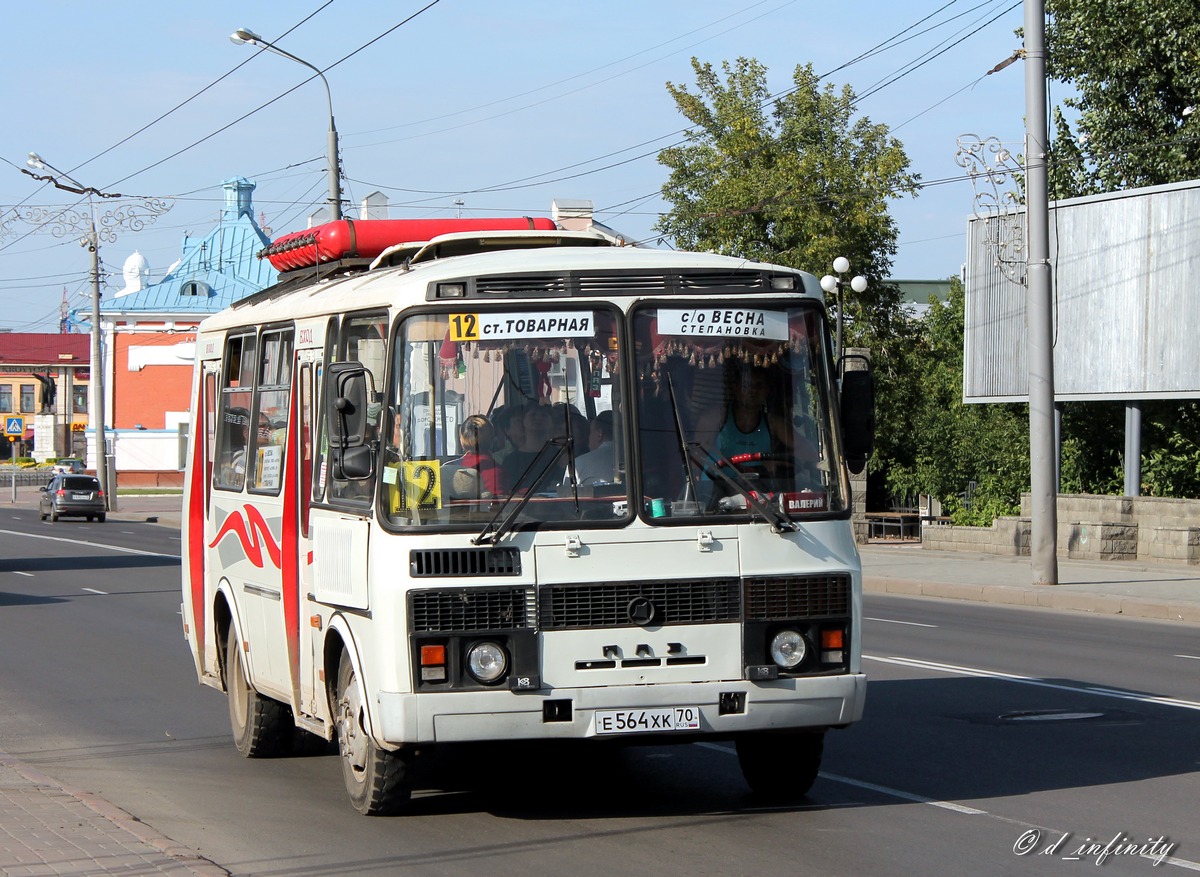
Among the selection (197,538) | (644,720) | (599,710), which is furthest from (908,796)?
(197,538)

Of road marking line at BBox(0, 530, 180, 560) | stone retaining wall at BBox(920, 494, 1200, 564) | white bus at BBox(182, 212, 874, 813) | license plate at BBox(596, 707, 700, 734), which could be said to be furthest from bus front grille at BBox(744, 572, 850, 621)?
road marking line at BBox(0, 530, 180, 560)

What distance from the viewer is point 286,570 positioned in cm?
865

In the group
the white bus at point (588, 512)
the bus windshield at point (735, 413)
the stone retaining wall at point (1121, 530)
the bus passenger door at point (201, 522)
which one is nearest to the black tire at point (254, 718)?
the bus passenger door at point (201, 522)

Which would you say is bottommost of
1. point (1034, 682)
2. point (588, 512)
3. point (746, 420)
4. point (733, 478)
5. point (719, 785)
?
point (1034, 682)

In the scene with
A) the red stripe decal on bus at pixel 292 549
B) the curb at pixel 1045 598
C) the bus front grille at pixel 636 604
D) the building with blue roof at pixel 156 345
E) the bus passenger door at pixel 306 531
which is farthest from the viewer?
the building with blue roof at pixel 156 345

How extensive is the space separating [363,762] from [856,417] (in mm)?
2803

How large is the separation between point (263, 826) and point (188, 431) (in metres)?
4.18

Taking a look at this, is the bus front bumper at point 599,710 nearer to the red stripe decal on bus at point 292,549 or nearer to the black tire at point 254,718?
the red stripe decal on bus at point 292,549

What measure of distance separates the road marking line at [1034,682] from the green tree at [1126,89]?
22953 millimetres

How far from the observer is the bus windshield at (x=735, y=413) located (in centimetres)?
733

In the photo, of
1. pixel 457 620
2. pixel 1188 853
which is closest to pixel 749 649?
pixel 457 620

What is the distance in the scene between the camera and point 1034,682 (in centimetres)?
1265

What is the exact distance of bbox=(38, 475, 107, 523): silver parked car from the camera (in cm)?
5347

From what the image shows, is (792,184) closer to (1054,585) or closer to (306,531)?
(1054,585)
